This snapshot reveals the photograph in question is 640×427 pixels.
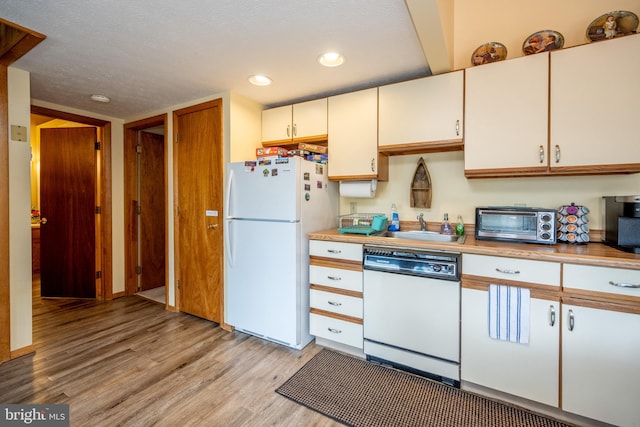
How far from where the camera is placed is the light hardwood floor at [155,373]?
66.1 inches

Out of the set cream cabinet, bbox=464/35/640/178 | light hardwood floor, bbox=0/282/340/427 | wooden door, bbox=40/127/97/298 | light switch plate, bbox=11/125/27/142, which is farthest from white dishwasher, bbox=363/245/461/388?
wooden door, bbox=40/127/97/298

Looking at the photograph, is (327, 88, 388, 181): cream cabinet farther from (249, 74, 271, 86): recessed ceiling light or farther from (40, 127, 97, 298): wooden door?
(40, 127, 97, 298): wooden door

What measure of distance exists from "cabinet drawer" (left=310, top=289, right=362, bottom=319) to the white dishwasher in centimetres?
8

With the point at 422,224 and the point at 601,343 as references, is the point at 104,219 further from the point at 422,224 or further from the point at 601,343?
the point at 601,343

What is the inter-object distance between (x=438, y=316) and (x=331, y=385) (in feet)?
2.77

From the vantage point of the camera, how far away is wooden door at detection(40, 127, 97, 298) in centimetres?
356

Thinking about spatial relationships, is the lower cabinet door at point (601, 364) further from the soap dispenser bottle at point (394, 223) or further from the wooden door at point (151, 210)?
the wooden door at point (151, 210)

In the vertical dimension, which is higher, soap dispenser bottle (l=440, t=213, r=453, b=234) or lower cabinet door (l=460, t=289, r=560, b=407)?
soap dispenser bottle (l=440, t=213, r=453, b=234)

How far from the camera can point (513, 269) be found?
5.52 feet

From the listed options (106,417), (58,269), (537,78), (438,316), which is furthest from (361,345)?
(58,269)

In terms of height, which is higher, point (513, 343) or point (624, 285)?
point (624, 285)

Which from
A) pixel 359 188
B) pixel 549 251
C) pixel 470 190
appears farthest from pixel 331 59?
pixel 549 251

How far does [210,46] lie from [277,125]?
1.05 m

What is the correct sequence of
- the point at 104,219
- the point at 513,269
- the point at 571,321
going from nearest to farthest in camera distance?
the point at 571,321 → the point at 513,269 → the point at 104,219
